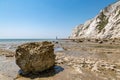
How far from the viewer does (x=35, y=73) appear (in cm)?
875

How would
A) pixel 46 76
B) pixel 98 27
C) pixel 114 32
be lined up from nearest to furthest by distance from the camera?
pixel 46 76 → pixel 114 32 → pixel 98 27

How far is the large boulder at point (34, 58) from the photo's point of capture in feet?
29.1

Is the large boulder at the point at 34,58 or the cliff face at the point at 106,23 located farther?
the cliff face at the point at 106,23

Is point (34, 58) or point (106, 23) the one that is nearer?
point (34, 58)

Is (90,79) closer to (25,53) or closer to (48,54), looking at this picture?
(48,54)

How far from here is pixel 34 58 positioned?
8.91 metres

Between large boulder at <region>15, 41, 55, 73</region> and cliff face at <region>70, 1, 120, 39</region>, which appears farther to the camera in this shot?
cliff face at <region>70, 1, 120, 39</region>

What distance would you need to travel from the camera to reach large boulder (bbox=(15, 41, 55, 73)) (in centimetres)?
886

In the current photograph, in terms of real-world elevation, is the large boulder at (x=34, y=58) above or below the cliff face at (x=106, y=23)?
below

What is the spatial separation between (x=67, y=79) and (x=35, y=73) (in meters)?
2.13

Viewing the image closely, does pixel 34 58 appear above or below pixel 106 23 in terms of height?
below

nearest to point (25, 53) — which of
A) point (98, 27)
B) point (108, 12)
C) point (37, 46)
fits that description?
point (37, 46)

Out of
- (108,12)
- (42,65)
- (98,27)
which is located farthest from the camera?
(108,12)

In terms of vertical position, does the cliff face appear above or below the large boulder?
above
